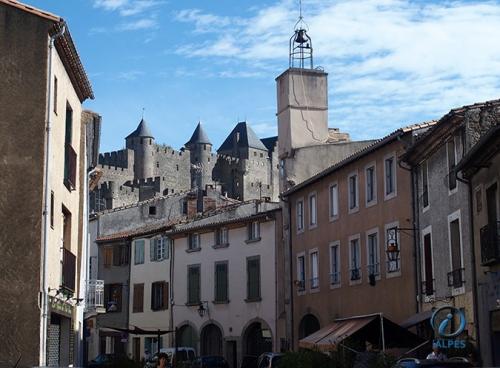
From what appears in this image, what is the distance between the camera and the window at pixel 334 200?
3641cm

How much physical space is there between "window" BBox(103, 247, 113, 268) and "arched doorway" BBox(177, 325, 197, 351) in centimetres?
681

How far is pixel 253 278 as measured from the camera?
45000 millimetres

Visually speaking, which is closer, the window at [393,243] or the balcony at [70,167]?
the balcony at [70,167]

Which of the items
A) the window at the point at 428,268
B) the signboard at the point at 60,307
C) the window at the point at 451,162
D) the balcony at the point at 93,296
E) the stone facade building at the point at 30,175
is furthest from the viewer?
the balcony at the point at 93,296

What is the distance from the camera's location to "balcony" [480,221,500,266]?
22.1m

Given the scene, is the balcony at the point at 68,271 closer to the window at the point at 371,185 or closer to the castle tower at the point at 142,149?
the window at the point at 371,185

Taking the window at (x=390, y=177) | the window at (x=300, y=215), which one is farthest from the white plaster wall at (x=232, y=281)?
the window at (x=390, y=177)

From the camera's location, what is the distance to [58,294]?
23.7 meters

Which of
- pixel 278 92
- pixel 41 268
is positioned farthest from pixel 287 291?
pixel 41 268

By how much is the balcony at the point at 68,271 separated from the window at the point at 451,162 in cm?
993

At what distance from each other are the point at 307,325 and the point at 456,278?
15002 millimetres

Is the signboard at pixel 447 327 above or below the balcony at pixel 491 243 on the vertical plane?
below

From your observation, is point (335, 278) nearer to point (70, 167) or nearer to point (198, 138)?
point (70, 167)

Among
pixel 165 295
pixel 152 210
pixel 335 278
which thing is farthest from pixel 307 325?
pixel 152 210
